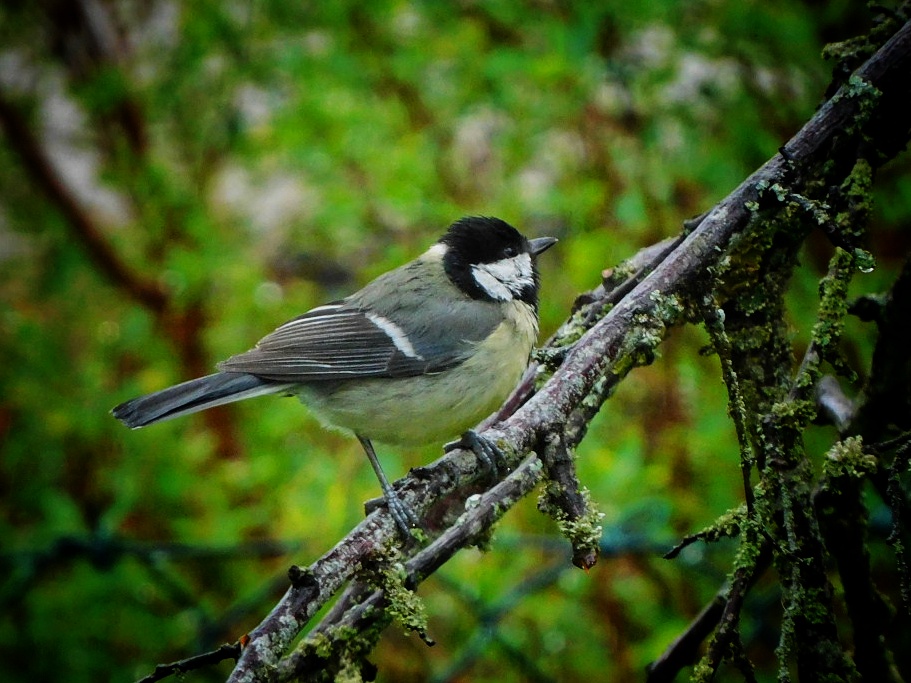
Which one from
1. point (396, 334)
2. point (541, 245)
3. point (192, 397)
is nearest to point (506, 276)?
point (541, 245)

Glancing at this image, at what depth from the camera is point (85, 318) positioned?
4.28m

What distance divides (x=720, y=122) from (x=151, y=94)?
2526mm

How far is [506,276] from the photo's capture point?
2.59 meters

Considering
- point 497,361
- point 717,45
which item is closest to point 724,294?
point 497,361

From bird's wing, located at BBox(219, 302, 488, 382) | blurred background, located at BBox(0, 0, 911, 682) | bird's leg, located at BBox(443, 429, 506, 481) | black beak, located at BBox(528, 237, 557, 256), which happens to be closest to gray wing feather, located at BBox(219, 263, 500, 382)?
bird's wing, located at BBox(219, 302, 488, 382)

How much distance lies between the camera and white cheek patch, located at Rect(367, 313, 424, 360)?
7.77ft

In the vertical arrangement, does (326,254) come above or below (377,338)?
above

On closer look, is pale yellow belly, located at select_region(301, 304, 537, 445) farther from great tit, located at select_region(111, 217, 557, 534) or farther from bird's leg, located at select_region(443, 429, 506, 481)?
bird's leg, located at select_region(443, 429, 506, 481)

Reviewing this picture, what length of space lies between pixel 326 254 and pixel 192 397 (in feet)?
7.79

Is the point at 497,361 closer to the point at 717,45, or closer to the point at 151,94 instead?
the point at 717,45

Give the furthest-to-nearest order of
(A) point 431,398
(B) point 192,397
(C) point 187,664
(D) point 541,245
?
1. (D) point 541,245
2. (A) point 431,398
3. (B) point 192,397
4. (C) point 187,664

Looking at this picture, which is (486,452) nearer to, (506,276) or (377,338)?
(377,338)

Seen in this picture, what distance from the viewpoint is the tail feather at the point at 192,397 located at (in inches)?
79.9

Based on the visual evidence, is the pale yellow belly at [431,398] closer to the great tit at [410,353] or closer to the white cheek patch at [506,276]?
the great tit at [410,353]
